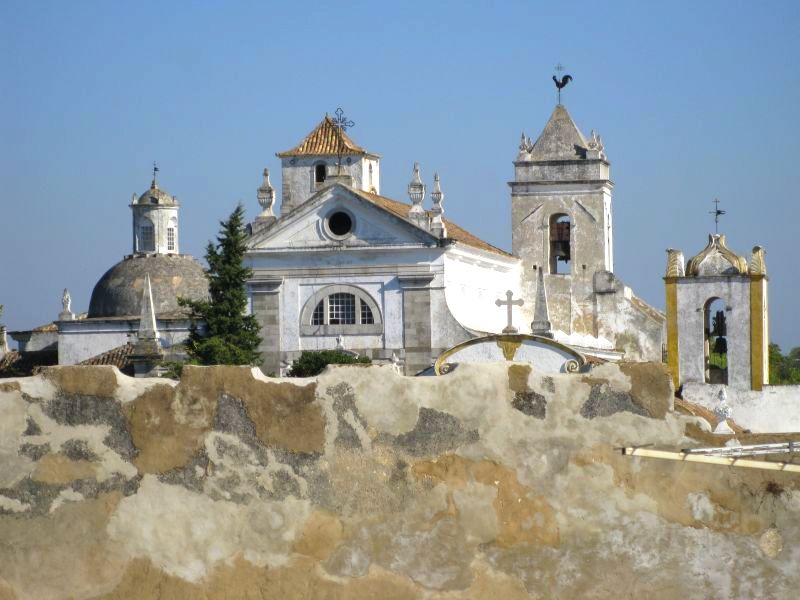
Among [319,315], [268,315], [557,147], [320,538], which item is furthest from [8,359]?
[320,538]

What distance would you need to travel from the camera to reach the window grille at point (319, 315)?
5038 centimetres

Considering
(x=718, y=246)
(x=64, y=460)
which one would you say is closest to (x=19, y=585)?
(x=64, y=460)

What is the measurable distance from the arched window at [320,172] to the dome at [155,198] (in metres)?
9.85

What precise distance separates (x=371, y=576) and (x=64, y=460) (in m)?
1.90

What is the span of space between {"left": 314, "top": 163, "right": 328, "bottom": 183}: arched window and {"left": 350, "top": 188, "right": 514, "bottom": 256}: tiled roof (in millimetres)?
2104

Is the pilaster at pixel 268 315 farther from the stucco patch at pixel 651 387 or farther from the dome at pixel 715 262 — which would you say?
the stucco patch at pixel 651 387

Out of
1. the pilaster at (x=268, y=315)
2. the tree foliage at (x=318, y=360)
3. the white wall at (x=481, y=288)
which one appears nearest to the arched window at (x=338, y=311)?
the pilaster at (x=268, y=315)

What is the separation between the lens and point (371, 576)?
1131cm

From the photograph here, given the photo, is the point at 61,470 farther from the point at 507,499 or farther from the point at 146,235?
the point at 146,235

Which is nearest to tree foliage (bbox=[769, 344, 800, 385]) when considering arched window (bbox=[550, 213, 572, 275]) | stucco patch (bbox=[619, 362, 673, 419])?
arched window (bbox=[550, 213, 572, 275])

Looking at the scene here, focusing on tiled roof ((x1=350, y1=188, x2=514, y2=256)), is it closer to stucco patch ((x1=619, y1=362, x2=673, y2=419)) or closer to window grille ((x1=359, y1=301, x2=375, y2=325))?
window grille ((x1=359, y1=301, x2=375, y2=325))

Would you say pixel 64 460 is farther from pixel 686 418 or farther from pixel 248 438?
pixel 686 418

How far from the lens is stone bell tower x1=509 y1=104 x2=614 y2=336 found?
5403cm

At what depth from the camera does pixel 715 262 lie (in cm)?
4278
